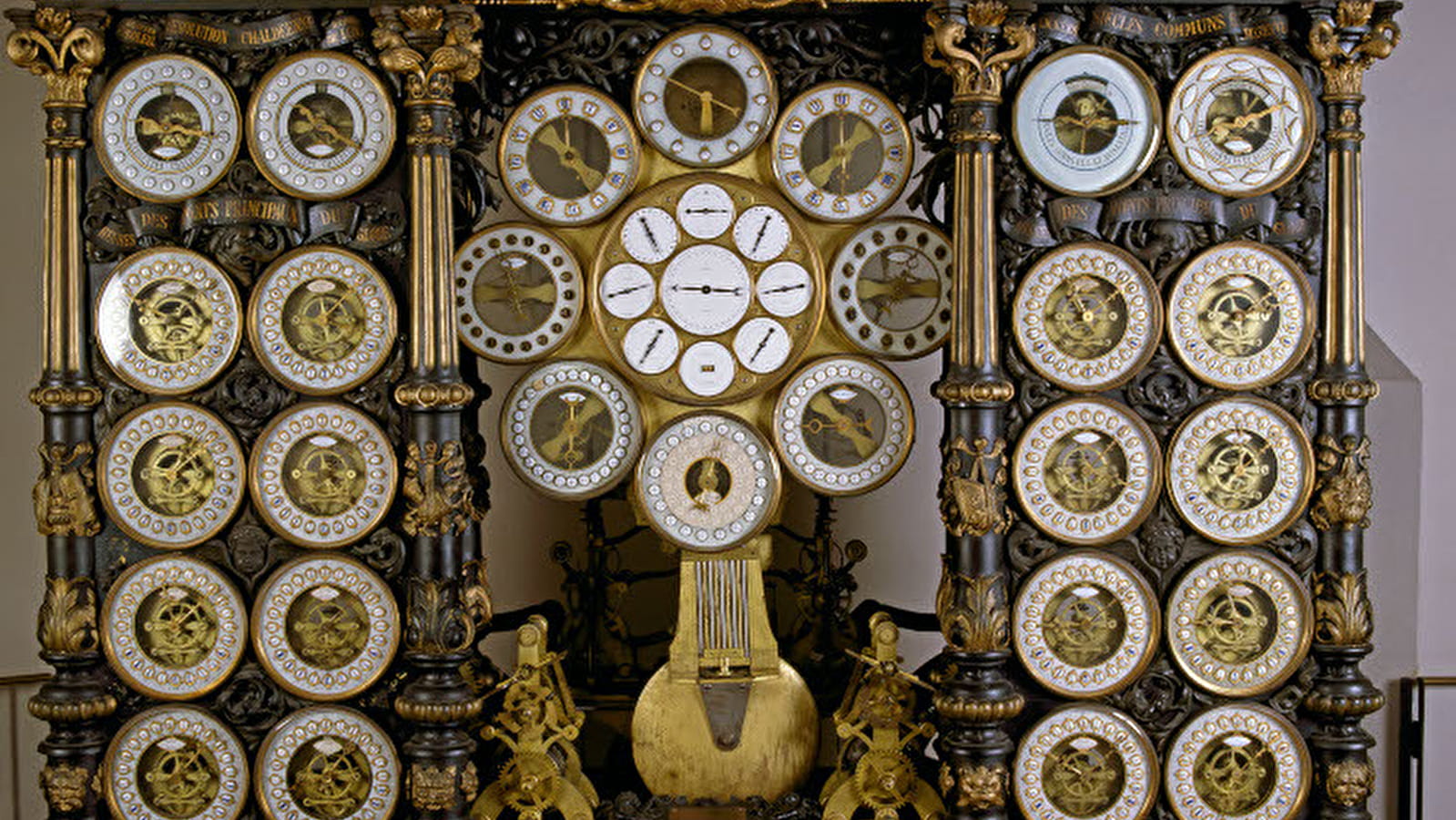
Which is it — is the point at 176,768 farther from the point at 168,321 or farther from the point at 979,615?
the point at 979,615

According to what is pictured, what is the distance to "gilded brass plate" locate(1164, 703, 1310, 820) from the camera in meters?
5.95

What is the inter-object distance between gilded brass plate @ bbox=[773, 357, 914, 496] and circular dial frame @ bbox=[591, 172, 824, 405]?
0.12 meters

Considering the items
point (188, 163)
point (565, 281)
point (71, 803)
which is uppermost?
point (188, 163)

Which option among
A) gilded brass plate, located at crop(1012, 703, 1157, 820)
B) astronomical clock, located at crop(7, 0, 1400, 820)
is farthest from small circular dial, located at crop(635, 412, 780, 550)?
gilded brass plate, located at crop(1012, 703, 1157, 820)

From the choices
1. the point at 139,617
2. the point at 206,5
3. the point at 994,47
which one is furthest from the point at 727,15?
the point at 139,617

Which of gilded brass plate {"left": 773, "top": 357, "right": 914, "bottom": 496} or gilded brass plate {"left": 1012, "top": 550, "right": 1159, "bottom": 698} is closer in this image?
gilded brass plate {"left": 1012, "top": 550, "right": 1159, "bottom": 698}

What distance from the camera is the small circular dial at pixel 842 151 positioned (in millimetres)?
6066

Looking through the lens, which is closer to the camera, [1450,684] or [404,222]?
[404,222]

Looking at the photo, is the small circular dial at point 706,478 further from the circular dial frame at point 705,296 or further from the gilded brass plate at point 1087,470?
the gilded brass plate at point 1087,470

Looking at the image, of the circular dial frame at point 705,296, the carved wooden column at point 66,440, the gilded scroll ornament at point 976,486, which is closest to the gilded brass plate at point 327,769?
the carved wooden column at point 66,440

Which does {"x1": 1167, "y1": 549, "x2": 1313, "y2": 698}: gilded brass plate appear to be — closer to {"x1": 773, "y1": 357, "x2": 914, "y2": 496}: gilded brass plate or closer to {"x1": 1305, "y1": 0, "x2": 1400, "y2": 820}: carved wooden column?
{"x1": 1305, "y1": 0, "x2": 1400, "y2": 820}: carved wooden column

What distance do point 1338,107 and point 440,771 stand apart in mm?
3800

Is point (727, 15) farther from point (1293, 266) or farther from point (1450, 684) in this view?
point (1450, 684)

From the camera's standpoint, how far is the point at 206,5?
5.86 meters
